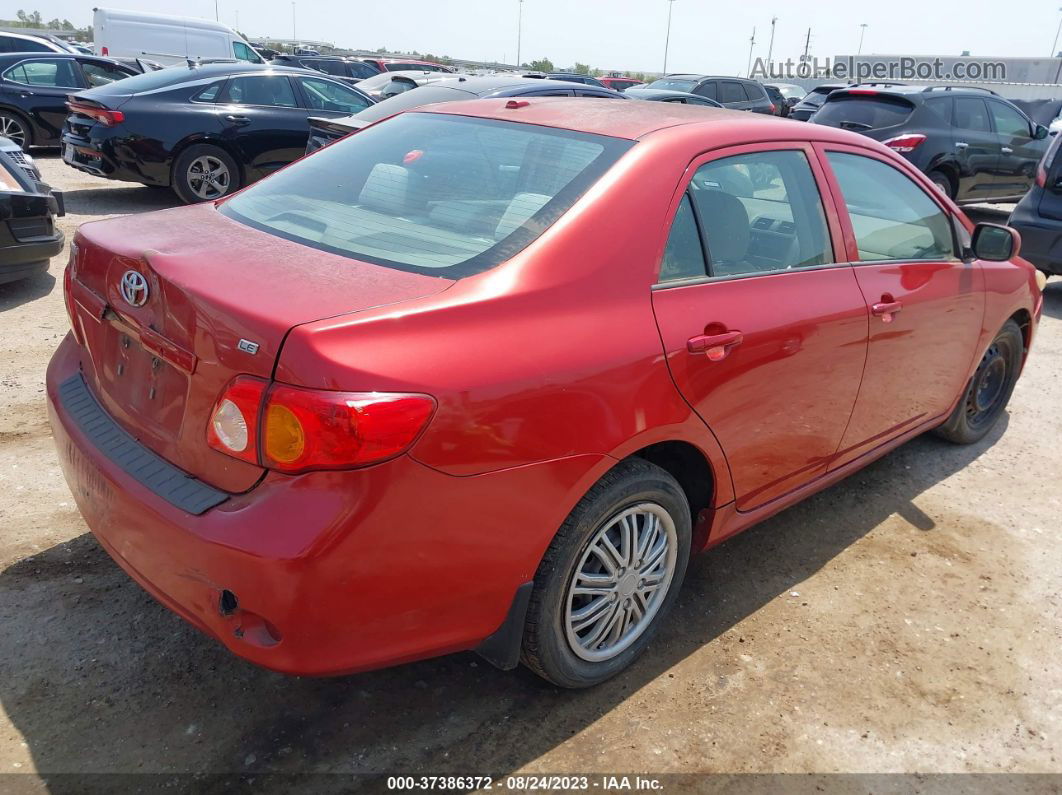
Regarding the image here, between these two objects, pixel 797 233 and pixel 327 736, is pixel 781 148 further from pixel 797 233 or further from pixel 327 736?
pixel 327 736

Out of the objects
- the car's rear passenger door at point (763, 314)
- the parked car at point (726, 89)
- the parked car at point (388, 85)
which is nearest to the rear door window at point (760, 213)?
the car's rear passenger door at point (763, 314)

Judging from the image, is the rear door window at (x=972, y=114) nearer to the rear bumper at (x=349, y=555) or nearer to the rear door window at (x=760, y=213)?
the rear door window at (x=760, y=213)

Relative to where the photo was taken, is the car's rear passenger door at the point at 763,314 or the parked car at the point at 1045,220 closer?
the car's rear passenger door at the point at 763,314

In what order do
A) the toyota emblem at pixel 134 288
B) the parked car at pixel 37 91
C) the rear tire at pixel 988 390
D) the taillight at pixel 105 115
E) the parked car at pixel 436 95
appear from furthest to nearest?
the parked car at pixel 37 91 → the taillight at pixel 105 115 → the parked car at pixel 436 95 → the rear tire at pixel 988 390 → the toyota emblem at pixel 134 288

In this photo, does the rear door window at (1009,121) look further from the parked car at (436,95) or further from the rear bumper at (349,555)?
the rear bumper at (349,555)

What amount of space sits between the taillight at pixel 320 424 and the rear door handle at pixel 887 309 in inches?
78.8

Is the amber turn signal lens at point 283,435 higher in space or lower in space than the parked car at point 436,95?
lower

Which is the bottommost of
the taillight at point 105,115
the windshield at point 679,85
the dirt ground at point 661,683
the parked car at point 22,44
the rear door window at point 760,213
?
the dirt ground at point 661,683

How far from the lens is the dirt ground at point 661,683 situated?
239cm

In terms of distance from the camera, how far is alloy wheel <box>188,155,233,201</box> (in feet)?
29.8

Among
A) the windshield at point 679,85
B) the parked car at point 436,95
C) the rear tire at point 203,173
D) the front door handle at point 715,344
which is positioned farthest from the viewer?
the windshield at point 679,85

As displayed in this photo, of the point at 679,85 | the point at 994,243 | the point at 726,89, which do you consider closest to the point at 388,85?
the point at 679,85

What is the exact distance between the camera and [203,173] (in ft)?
30.1

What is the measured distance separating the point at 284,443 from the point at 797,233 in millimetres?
1979
